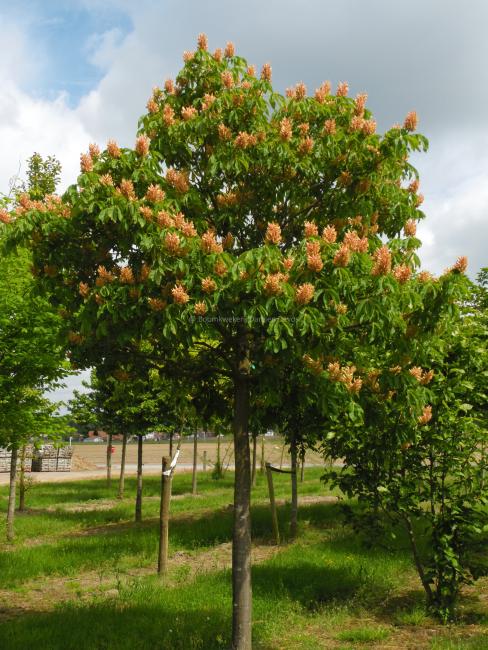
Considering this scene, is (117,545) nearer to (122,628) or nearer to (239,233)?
(122,628)

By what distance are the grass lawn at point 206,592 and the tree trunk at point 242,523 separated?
63cm

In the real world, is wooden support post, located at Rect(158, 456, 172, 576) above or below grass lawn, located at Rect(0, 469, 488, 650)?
above

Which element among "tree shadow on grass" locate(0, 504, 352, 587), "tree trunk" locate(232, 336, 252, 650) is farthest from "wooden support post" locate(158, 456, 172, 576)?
"tree trunk" locate(232, 336, 252, 650)

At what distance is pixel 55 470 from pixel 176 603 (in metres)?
33.2

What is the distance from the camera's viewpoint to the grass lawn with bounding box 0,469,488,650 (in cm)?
756

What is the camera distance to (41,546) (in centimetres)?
1356

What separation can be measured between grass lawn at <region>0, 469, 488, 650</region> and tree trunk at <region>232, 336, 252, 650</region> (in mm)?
629

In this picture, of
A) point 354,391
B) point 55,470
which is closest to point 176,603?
point 354,391

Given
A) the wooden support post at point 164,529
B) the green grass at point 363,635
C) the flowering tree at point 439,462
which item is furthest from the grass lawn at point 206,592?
the flowering tree at point 439,462

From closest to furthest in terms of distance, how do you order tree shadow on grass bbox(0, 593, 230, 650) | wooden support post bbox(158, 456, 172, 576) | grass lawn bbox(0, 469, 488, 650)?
tree shadow on grass bbox(0, 593, 230, 650)
grass lawn bbox(0, 469, 488, 650)
wooden support post bbox(158, 456, 172, 576)

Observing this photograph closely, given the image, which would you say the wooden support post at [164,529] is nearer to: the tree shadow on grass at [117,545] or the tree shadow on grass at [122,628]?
the tree shadow on grass at [117,545]

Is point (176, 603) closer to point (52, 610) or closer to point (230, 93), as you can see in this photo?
point (52, 610)

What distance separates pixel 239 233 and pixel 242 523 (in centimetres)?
380

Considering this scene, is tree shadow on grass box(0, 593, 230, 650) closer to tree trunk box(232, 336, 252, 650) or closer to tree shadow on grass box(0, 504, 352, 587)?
tree trunk box(232, 336, 252, 650)
